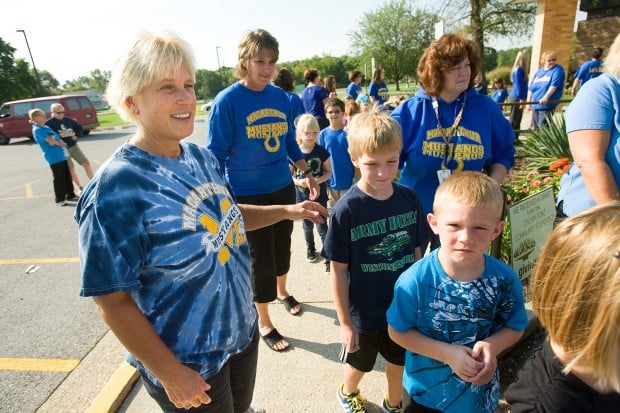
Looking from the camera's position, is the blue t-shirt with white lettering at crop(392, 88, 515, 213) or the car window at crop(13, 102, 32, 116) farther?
the car window at crop(13, 102, 32, 116)

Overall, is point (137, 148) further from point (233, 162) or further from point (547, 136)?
point (547, 136)

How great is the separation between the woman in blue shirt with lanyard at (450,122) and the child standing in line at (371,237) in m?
A: 0.58

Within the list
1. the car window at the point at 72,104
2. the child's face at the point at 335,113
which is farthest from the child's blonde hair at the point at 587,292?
the car window at the point at 72,104

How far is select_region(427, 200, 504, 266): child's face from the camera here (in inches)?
54.9

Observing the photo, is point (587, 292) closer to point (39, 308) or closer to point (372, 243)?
point (372, 243)

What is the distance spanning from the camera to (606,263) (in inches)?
34.4

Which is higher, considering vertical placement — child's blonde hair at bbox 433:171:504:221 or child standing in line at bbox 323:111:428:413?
child's blonde hair at bbox 433:171:504:221

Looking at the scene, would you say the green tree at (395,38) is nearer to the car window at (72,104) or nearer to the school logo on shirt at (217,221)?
the car window at (72,104)

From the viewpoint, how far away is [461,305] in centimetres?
146

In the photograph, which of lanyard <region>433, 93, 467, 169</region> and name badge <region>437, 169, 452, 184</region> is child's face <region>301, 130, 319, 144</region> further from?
name badge <region>437, 169, 452, 184</region>

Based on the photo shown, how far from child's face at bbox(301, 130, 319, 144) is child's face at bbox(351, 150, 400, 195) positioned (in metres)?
2.15

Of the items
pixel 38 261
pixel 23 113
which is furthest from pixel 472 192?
pixel 23 113

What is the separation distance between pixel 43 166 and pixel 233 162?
13358 mm

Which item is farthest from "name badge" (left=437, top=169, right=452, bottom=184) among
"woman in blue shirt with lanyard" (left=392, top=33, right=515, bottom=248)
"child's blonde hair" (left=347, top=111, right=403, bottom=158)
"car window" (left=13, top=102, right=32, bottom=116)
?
"car window" (left=13, top=102, right=32, bottom=116)
